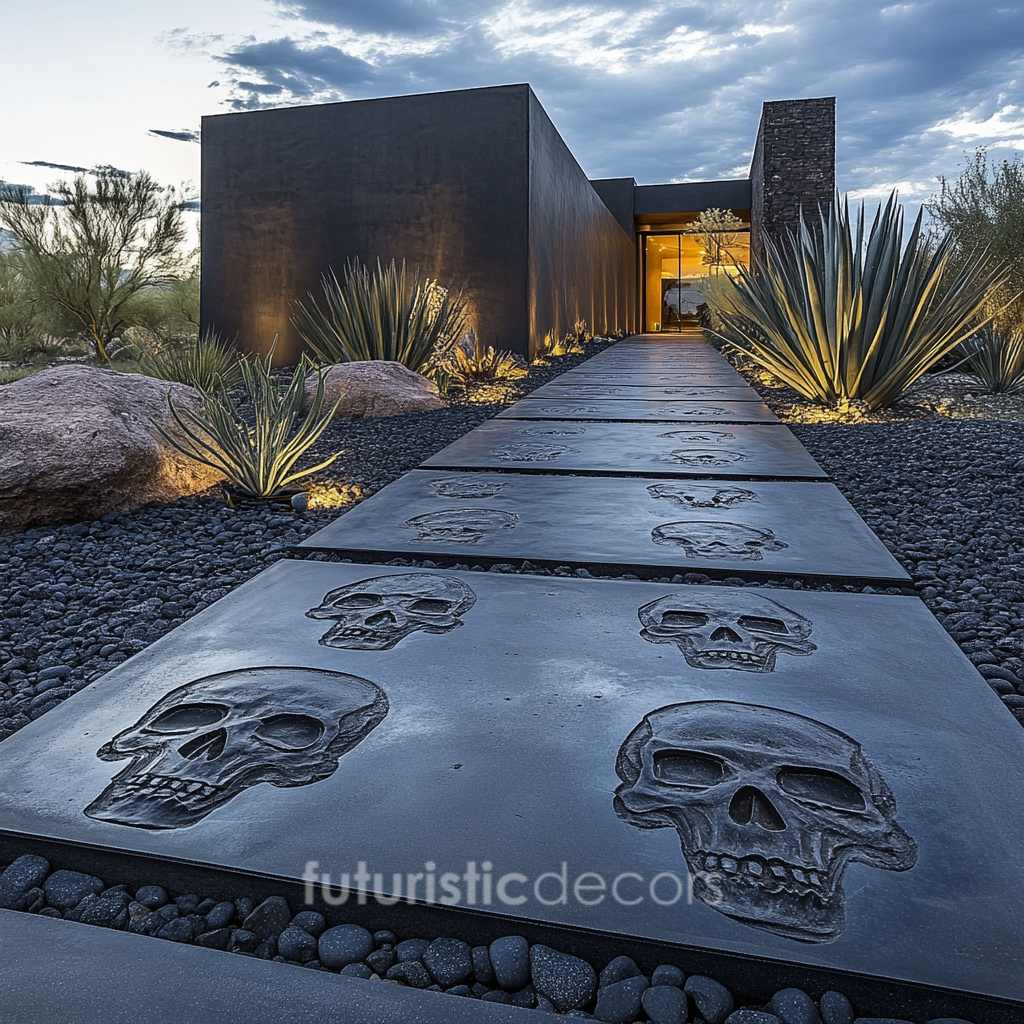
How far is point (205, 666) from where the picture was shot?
1668 millimetres

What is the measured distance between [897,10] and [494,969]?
22.2 metres

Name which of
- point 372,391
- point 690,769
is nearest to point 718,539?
point 690,769

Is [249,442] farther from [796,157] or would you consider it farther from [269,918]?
[796,157]

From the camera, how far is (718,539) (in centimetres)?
254

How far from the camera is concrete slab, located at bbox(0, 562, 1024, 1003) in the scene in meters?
0.98

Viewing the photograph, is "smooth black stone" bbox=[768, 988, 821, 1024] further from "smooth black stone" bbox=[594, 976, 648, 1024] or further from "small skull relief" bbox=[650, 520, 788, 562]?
"small skull relief" bbox=[650, 520, 788, 562]

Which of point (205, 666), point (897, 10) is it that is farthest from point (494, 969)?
point (897, 10)

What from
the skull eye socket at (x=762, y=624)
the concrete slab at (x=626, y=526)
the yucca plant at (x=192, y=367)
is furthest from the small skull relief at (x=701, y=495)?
the yucca plant at (x=192, y=367)

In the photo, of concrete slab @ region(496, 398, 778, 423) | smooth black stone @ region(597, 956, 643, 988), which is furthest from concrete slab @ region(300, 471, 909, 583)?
concrete slab @ region(496, 398, 778, 423)

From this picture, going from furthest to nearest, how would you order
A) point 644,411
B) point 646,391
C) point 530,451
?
point 646,391, point 644,411, point 530,451

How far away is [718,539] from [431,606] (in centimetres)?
100

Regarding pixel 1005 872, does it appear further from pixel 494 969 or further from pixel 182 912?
pixel 182 912

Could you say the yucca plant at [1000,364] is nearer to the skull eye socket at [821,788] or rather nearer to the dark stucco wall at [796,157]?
the skull eye socket at [821,788]

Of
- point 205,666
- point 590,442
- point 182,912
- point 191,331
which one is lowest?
point 182,912
